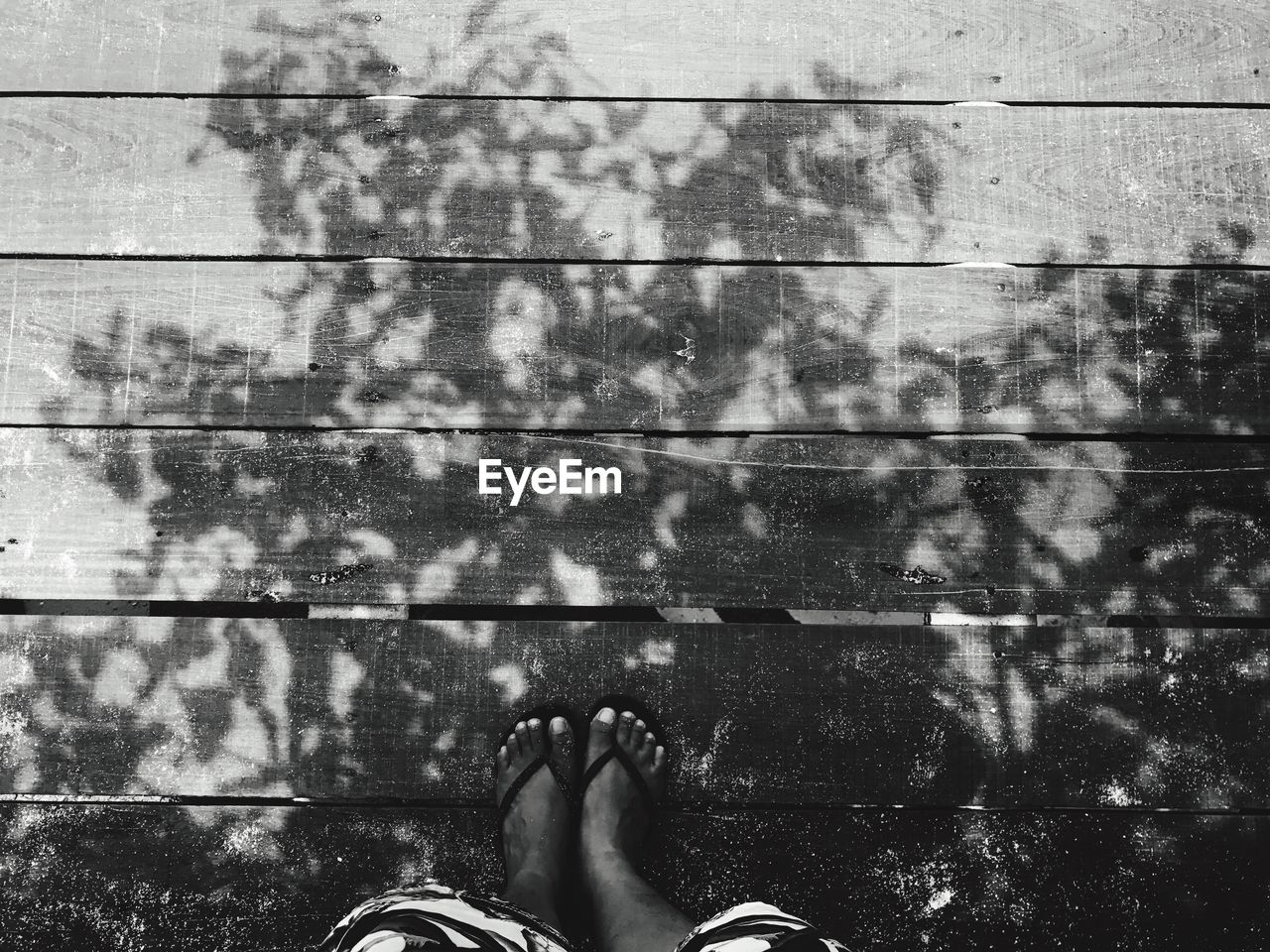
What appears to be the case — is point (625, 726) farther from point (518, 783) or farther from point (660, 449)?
point (660, 449)

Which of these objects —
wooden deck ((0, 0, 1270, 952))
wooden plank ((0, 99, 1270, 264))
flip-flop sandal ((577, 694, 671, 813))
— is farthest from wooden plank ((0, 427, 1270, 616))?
wooden plank ((0, 99, 1270, 264))

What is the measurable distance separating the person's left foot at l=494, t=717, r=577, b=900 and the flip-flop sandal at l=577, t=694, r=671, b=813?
0.07 m

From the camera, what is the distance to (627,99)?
162cm

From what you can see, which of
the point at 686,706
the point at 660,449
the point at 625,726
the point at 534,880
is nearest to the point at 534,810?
the point at 534,880

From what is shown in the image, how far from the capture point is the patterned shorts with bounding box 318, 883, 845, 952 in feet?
3.75

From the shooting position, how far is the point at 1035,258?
63.0 inches

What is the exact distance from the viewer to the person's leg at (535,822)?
1481mm

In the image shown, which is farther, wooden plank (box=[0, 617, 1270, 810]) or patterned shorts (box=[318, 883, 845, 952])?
wooden plank (box=[0, 617, 1270, 810])

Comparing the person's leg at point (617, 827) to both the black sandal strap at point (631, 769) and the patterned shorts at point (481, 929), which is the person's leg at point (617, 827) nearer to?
the black sandal strap at point (631, 769)

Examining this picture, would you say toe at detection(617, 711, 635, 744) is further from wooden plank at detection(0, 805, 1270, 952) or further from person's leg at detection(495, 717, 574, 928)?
wooden plank at detection(0, 805, 1270, 952)

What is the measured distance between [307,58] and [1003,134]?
1.56 m

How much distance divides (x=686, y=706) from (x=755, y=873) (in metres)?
0.36

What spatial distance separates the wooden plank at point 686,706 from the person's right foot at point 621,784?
2.0 inches

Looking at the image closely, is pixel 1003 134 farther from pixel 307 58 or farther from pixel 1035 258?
pixel 307 58
